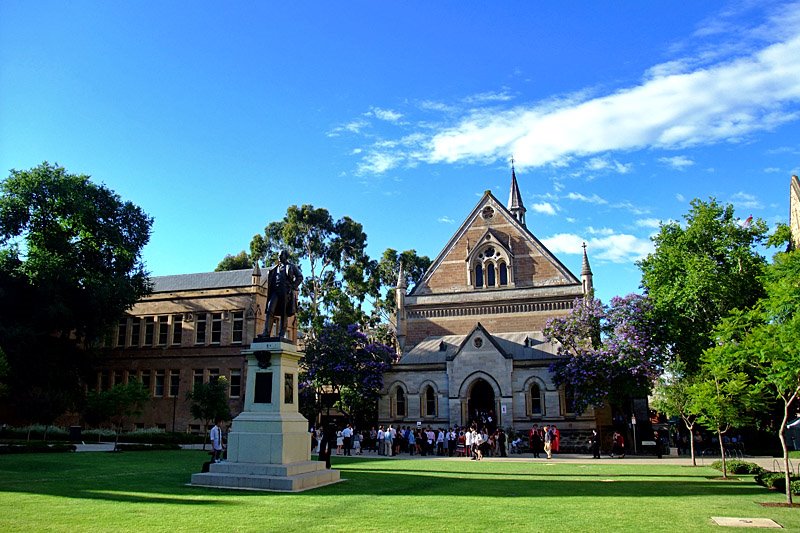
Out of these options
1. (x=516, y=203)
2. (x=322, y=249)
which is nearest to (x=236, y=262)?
(x=322, y=249)

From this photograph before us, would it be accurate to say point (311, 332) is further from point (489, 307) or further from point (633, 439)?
point (633, 439)

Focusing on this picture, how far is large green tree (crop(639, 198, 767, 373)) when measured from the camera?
32.2 metres

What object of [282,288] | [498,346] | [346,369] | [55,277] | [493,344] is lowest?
[346,369]

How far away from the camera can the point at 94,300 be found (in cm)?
3875

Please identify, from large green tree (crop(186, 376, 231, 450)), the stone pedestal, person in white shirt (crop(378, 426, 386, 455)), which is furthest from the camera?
large green tree (crop(186, 376, 231, 450))

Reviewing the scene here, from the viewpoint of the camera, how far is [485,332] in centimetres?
3619

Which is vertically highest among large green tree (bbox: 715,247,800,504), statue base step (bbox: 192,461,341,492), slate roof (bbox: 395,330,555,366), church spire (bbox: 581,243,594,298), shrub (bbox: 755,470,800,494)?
church spire (bbox: 581,243,594,298)

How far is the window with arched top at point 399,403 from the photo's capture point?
38.3 meters

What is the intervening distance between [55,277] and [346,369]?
1884 cm

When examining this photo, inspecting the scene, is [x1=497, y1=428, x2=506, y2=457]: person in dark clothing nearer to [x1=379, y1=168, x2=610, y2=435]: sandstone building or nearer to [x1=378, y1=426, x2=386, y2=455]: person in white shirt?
[x1=379, y1=168, x2=610, y2=435]: sandstone building

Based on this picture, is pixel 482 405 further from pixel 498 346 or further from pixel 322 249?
pixel 322 249

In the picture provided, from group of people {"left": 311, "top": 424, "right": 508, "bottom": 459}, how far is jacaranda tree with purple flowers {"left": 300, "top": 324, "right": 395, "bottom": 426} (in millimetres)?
2909

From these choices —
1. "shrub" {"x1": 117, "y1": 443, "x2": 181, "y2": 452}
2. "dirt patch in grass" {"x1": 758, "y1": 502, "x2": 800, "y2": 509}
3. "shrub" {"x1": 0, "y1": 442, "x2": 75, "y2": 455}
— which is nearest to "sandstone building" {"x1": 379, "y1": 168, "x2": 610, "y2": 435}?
"shrub" {"x1": 117, "y1": 443, "x2": 181, "y2": 452}

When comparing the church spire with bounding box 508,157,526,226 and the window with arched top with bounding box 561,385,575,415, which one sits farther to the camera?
the church spire with bounding box 508,157,526,226
